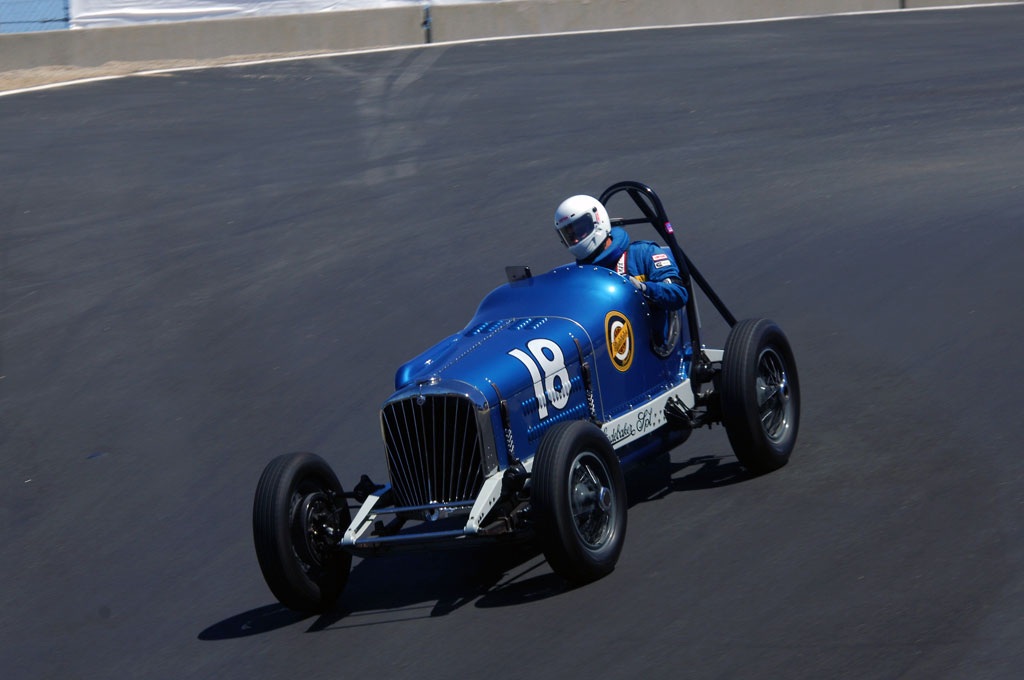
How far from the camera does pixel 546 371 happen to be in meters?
7.39

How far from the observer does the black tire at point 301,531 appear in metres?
6.87

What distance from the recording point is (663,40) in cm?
2148

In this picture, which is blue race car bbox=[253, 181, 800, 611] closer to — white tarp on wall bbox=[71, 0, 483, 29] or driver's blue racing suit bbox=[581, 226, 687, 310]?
driver's blue racing suit bbox=[581, 226, 687, 310]

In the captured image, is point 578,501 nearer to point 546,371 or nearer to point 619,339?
point 546,371

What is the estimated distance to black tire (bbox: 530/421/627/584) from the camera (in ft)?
21.6

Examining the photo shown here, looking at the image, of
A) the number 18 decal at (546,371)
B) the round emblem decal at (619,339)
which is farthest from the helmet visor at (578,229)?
the number 18 decal at (546,371)

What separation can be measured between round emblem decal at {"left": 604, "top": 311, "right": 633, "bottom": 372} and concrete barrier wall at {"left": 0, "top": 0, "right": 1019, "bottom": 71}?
15196 millimetres

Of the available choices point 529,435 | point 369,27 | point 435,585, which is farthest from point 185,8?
point 435,585

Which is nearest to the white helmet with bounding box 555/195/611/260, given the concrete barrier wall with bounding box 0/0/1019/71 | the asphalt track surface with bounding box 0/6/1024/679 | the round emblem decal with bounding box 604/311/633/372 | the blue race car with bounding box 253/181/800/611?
the blue race car with bounding box 253/181/800/611

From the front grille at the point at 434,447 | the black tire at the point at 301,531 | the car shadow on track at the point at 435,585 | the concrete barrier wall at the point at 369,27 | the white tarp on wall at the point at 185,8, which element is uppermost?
the white tarp on wall at the point at 185,8

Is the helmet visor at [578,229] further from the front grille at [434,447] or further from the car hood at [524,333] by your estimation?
the front grille at [434,447]

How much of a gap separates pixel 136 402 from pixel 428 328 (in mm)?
2225

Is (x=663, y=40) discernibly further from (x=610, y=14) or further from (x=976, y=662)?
(x=976, y=662)

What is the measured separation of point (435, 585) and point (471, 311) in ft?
14.2
